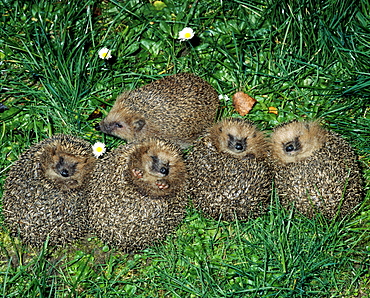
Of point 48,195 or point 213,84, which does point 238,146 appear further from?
point 48,195

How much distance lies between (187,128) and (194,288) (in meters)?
2.03

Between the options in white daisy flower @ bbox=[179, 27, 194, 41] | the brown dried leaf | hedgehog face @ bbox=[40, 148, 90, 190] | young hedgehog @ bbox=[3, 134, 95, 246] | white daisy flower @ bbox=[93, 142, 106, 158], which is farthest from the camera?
white daisy flower @ bbox=[179, 27, 194, 41]

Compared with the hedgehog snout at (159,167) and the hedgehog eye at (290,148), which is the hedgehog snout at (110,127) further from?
the hedgehog eye at (290,148)

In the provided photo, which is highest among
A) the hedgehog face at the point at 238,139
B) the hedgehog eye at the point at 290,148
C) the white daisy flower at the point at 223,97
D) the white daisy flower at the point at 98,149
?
the hedgehog eye at the point at 290,148

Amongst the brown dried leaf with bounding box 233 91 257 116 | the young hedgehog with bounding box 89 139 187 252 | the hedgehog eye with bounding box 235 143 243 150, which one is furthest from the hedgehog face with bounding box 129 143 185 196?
the brown dried leaf with bounding box 233 91 257 116

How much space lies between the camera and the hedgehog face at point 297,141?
548cm

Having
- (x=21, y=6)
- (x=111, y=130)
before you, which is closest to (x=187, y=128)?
(x=111, y=130)

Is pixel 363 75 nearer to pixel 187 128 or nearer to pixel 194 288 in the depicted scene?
pixel 187 128

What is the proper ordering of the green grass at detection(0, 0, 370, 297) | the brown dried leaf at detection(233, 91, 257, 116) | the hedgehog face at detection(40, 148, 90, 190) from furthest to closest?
1. the brown dried leaf at detection(233, 91, 257, 116)
2. the hedgehog face at detection(40, 148, 90, 190)
3. the green grass at detection(0, 0, 370, 297)

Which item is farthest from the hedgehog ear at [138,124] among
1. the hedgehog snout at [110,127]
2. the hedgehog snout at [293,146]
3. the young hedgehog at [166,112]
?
the hedgehog snout at [293,146]

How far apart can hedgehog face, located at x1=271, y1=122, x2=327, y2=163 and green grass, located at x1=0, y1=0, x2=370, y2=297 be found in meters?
0.48

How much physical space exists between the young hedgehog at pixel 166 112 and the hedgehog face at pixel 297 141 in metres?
0.98

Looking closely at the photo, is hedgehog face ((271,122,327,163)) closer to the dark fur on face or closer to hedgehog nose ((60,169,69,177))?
the dark fur on face

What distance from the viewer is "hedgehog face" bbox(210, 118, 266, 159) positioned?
5500mm
